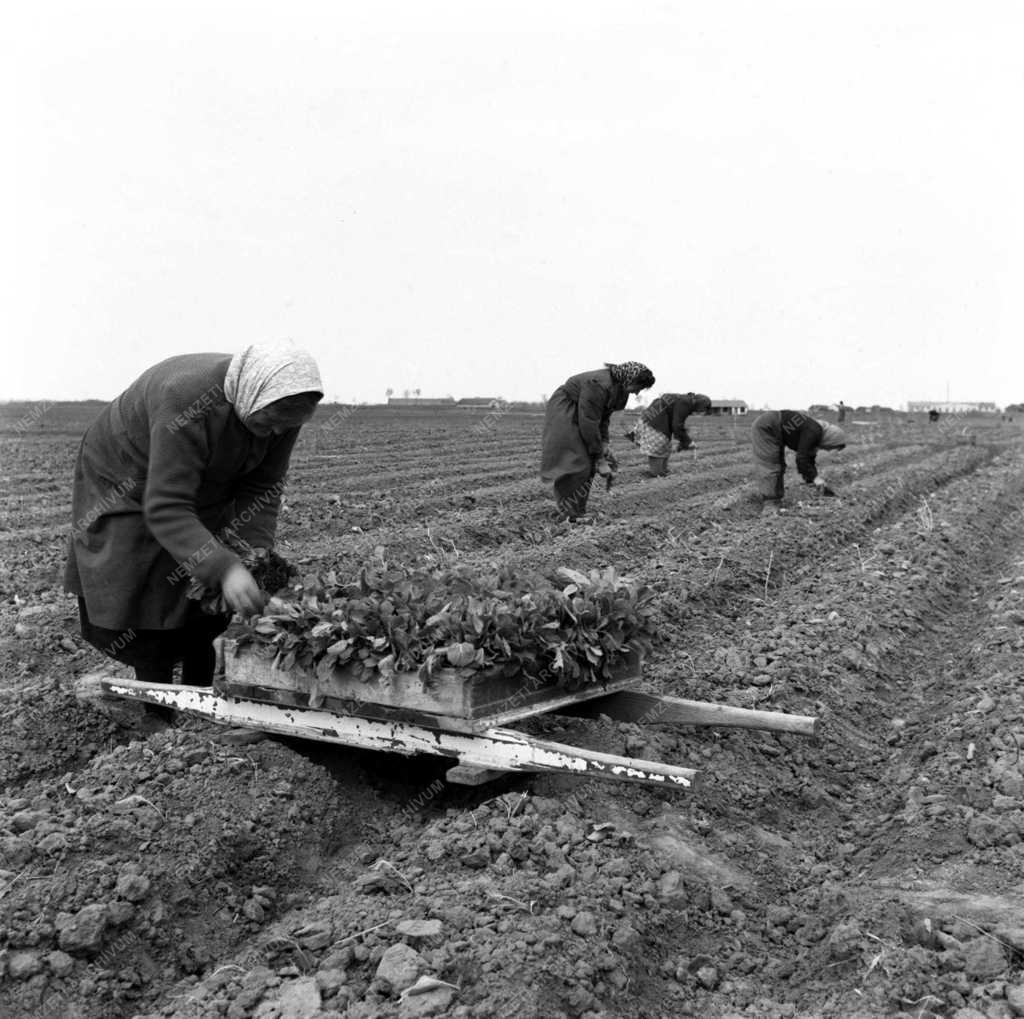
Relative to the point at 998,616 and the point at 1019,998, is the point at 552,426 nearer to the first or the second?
the point at 998,616

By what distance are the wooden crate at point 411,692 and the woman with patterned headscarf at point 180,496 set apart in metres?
0.24

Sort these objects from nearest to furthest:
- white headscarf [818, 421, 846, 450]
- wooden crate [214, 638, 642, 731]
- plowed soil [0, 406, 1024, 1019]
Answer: plowed soil [0, 406, 1024, 1019] < wooden crate [214, 638, 642, 731] < white headscarf [818, 421, 846, 450]

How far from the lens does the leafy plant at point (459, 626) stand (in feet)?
11.7

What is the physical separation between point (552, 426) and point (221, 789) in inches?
251

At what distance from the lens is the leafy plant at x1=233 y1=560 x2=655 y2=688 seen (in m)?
3.56

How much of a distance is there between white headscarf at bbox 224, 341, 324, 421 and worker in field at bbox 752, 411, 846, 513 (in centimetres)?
817

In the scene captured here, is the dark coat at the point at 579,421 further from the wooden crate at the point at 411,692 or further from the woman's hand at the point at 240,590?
the woman's hand at the point at 240,590

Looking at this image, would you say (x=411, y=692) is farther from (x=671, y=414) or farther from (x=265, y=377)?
(x=671, y=414)

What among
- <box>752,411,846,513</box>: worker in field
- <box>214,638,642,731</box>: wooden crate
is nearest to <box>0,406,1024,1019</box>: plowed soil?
<box>214,638,642,731</box>: wooden crate

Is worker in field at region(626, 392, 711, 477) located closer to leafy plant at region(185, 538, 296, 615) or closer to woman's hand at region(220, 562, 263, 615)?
leafy plant at region(185, 538, 296, 615)

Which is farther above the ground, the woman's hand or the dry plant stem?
the woman's hand

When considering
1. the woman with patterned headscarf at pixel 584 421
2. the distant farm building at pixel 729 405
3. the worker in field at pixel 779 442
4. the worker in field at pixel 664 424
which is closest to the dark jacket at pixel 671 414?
the worker in field at pixel 664 424

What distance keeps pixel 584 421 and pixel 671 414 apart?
5.35 m

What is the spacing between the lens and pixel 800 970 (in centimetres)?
291
